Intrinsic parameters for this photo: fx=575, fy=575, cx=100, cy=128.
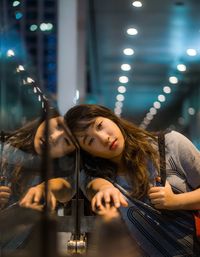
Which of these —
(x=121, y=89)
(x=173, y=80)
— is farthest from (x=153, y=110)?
(x=173, y=80)

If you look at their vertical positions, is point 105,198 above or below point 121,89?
below

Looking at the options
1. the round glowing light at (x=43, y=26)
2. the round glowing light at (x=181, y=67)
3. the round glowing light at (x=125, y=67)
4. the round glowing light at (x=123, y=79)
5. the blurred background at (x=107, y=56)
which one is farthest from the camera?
the round glowing light at (x=123, y=79)

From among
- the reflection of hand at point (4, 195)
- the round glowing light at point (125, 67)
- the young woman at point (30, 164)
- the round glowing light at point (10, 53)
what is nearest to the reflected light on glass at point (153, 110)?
the round glowing light at point (125, 67)

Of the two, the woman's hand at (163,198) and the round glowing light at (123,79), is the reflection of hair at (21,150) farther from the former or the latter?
the round glowing light at (123,79)

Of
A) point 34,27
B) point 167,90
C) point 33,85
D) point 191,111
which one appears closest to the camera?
point 33,85

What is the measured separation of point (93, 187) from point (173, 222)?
0.23 m

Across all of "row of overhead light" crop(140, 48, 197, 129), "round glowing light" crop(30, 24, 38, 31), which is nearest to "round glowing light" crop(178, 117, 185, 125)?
"row of overhead light" crop(140, 48, 197, 129)

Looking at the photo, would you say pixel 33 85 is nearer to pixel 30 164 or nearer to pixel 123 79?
pixel 30 164

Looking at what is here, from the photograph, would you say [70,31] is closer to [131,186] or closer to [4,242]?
[131,186]

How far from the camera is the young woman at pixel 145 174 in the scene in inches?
57.7

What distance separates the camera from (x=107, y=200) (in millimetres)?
1312

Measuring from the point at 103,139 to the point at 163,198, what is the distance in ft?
0.70

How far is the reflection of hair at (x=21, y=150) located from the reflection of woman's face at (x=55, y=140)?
36 mm

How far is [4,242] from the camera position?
1098 mm
